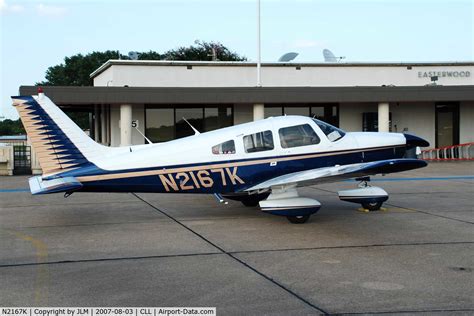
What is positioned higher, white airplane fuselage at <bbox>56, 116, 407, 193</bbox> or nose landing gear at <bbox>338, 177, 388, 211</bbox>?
white airplane fuselage at <bbox>56, 116, 407, 193</bbox>

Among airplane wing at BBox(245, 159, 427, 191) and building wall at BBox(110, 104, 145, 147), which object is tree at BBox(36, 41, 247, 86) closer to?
building wall at BBox(110, 104, 145, 147)

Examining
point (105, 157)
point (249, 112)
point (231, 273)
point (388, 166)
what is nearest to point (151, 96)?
point (249, 112)

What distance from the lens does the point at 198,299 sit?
560 cm

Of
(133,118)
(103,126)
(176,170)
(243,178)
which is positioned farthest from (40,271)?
(103,126)

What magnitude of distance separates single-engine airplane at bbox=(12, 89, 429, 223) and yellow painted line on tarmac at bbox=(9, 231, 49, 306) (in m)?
0.93

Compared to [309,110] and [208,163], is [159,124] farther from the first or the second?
[208,163]

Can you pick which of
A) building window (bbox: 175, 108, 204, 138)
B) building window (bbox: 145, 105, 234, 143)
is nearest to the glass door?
building window (bbox: 145, 105, 234, 143)

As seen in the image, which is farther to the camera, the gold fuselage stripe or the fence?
the fence

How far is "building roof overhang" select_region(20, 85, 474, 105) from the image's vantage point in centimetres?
2317

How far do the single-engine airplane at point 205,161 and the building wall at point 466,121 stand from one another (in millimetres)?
20685

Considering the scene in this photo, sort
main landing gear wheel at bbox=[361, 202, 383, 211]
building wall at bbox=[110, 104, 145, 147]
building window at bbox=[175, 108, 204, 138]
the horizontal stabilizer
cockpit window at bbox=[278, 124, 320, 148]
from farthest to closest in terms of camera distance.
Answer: building window at bbox=[175, 108, 204, 138]
building wall at bbox=[110, 104, 145, 147]
main landing gear wheel at bbox=[361, 202, 383, 211]
cockpit window at bbox=[278, 124, 320, 148]
the horizontal stabilizer

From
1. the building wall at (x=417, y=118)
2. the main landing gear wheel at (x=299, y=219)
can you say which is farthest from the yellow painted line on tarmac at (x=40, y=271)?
the building wall at (x=417, y=118)

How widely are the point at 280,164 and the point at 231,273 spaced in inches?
167

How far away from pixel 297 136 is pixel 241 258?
3938 millimetres
